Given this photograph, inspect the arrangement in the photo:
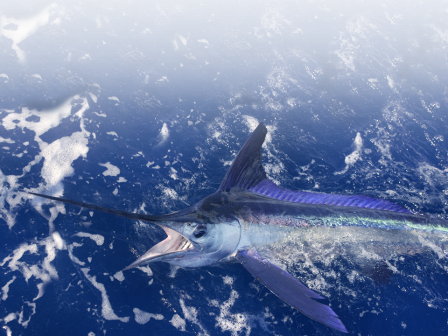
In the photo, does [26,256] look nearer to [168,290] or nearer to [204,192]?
[168,290]

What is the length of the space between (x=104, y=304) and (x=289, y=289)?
2.31 meters

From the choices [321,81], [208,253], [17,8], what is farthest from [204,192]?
[17,8]

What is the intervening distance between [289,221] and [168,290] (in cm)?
180

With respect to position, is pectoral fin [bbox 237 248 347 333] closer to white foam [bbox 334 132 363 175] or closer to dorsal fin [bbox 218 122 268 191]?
dorsal fin [bbox 218 122 268 191]

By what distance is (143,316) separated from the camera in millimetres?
4242

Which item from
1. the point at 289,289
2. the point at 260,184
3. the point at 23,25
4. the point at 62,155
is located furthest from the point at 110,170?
the point at 23,25

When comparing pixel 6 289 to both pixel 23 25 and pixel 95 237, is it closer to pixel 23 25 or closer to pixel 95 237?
pixel 95 237

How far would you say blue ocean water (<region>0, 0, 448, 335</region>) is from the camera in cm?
434

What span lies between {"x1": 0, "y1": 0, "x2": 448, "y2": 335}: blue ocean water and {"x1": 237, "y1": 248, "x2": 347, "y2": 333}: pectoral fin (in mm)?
603

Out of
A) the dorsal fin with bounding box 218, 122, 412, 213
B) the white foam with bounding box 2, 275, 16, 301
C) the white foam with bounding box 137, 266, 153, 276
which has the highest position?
the dorsal fin with bounding box 218, 122, 412, 213

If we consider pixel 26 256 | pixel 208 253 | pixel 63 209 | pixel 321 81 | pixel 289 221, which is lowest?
pixel 26 256

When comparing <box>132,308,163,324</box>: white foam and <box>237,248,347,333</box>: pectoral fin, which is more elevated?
<box>237,248,347,333</box>: pectoral fin

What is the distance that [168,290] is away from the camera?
14.5 ft

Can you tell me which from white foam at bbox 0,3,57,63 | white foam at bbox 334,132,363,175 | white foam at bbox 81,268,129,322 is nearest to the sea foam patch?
white foam at bbox 81,268,129,322
